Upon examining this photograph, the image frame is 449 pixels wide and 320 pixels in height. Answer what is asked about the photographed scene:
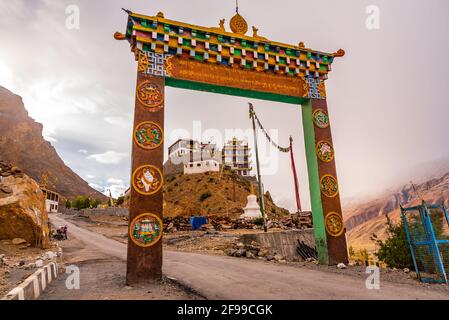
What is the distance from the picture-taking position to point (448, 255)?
6.33 metres

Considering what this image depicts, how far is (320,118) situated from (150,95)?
576 centimetres

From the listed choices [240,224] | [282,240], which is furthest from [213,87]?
[240,224]

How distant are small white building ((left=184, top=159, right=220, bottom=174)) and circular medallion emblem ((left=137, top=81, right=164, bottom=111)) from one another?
62.9m

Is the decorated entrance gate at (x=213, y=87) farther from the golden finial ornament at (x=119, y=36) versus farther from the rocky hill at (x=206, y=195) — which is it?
the rocky hill at (x=206, y=195)

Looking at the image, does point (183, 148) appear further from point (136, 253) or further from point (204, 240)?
point (136, 253)

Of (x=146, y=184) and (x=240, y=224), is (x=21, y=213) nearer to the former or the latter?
(x=146, y=184)

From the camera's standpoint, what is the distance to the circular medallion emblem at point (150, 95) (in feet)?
23.6

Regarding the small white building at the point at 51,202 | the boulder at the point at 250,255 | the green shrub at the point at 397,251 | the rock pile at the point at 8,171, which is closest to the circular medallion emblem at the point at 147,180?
the boulder at the point at 250,255

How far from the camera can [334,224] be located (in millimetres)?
8656

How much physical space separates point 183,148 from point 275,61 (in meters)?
67.0

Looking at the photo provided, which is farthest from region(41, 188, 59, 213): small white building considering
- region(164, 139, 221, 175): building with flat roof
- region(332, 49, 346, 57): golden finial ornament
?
region(332, 49, 346, 57): golden finial ornament

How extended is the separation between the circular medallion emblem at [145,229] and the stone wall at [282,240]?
9166mm

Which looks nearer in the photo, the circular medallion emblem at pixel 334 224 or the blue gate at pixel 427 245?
the blue gate at pixel 427 245
